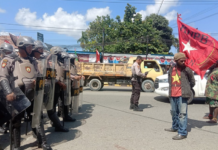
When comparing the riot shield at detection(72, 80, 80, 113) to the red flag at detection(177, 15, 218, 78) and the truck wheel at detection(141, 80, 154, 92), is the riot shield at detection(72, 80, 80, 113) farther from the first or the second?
the truck wheel at detection(141, 80, 154, 92)

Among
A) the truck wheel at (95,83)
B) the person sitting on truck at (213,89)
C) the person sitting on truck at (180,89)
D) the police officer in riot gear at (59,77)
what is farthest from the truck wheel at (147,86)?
the person sitting on truck at (180,89)

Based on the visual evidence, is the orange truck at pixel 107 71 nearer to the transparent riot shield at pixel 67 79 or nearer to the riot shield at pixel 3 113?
the transparent riot shield at pixel 67 79

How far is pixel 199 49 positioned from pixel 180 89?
1245mm

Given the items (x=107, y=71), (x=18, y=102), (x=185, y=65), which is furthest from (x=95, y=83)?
(x=18, y=102)

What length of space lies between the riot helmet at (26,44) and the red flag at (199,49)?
341 centimetres

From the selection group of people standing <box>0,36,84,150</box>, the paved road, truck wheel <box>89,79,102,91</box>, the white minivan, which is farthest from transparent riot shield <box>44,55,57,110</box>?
truck wheel <box>89,79,102,91</box>

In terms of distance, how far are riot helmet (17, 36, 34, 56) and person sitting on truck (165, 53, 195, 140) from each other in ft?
9.62

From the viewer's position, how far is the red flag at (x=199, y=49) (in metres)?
4.65

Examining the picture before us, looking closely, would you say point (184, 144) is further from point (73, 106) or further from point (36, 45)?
point (36, 45)

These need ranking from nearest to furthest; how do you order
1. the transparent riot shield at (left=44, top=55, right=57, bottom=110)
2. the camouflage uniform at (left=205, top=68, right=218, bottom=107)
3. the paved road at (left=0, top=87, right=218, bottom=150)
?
the transparent riot shield at (left=44, top=55, right=57, bottom=110)
the paved road at (left=0, top=87, right=218, bottom=150)
the camouflage uniform at (left=205, top=68, right=218, bottom=107)

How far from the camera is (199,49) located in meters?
4.79

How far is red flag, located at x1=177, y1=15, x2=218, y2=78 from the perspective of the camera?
4.65 meters

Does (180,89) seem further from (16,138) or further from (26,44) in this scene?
(16,138)

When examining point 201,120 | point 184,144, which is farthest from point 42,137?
point 201,120
